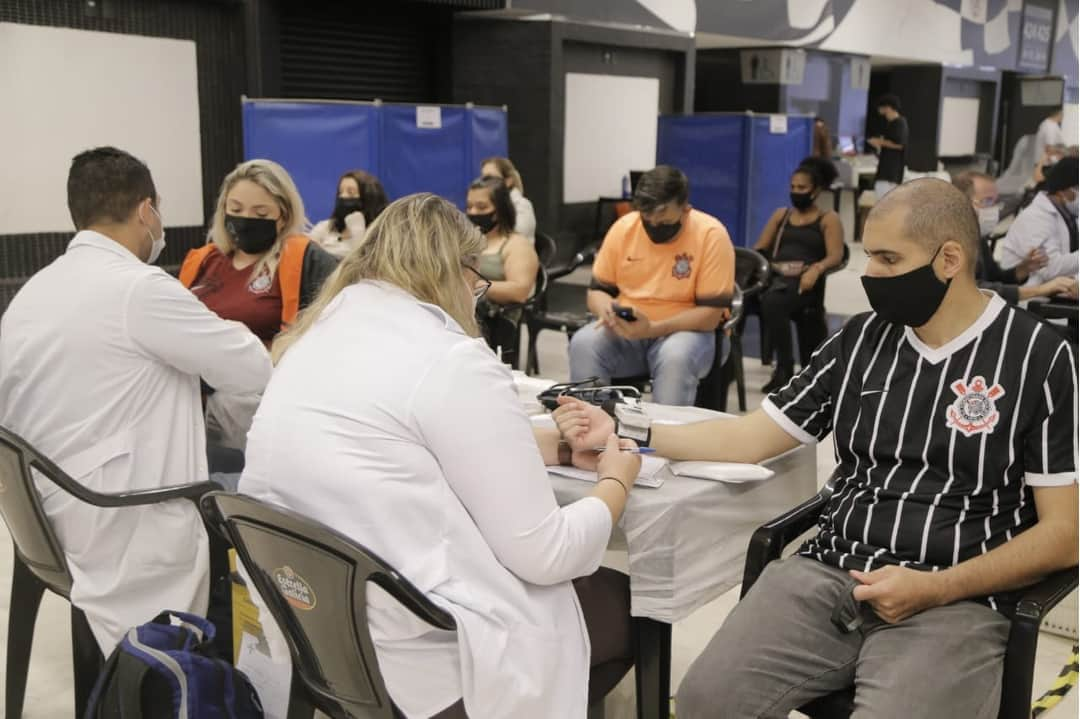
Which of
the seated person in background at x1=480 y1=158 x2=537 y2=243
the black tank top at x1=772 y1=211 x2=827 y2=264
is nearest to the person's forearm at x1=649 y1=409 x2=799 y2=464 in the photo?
the black tank top at x1=772 y1=211 x2=827 y2=264

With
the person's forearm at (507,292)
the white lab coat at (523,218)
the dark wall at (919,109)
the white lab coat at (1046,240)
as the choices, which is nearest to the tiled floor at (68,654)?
the person's forearm at (507,292)

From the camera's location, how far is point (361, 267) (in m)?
1.78

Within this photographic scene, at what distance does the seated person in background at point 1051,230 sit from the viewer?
4.98m

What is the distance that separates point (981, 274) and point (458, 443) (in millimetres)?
4310

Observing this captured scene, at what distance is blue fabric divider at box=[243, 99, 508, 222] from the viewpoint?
6797mm

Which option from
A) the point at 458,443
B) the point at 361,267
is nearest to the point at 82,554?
the point at 361,267

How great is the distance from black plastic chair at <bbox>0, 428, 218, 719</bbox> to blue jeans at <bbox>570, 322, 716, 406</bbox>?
220cm

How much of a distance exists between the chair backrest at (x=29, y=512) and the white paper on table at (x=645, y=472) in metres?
0.98

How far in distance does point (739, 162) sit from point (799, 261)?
4.30 metres

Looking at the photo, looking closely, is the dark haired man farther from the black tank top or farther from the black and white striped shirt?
the black and white striped shirt

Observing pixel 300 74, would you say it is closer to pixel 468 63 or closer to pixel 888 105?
pixel 468 63

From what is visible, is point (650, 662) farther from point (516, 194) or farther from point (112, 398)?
point (516, 194)

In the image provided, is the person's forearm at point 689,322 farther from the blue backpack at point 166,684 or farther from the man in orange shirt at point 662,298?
the blue backpack at point 166,684

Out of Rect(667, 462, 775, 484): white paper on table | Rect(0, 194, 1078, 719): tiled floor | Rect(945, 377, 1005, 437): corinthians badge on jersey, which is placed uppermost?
Rect(945, 377, 1005, 437): corinthians badge on jersey
